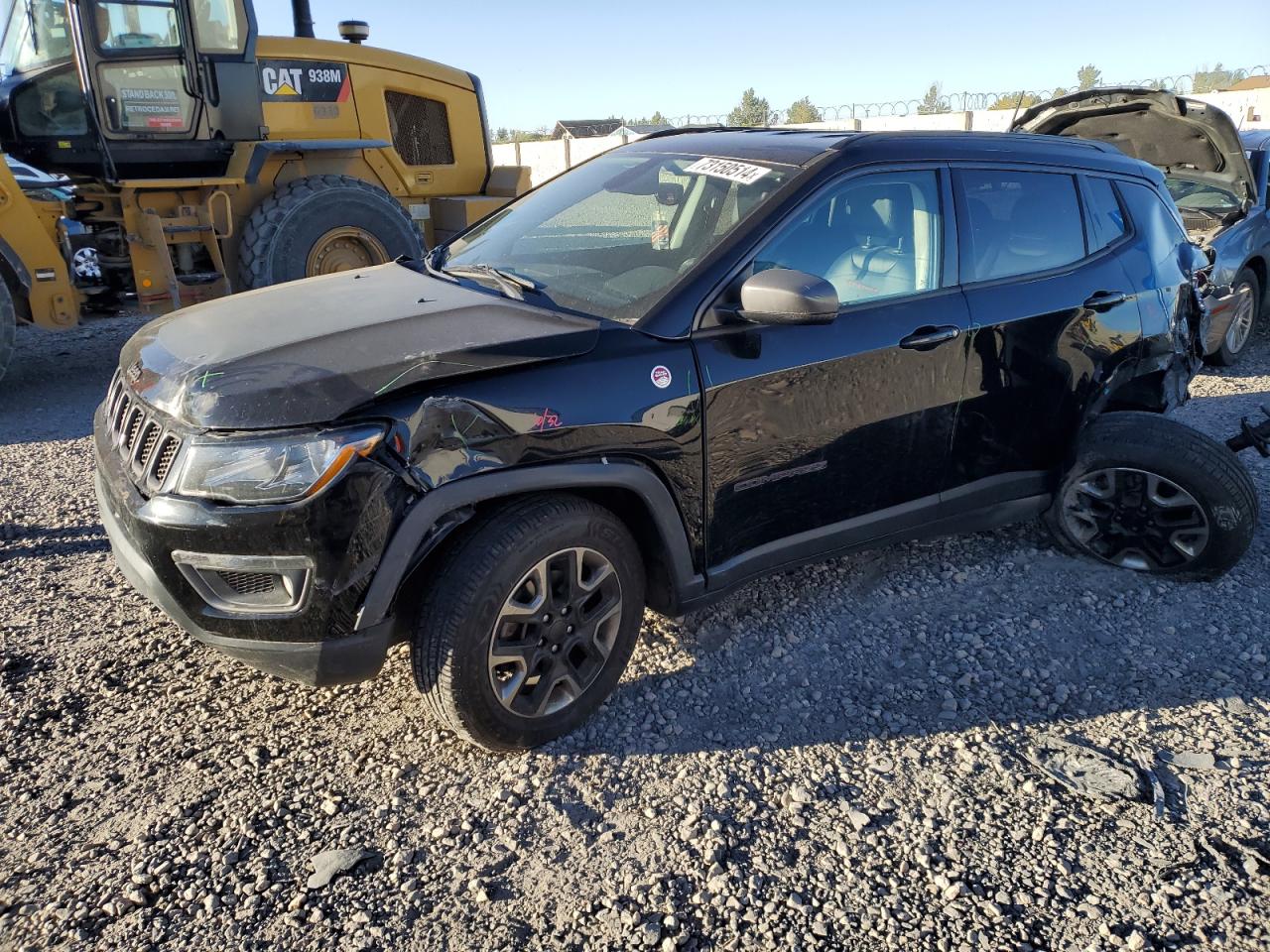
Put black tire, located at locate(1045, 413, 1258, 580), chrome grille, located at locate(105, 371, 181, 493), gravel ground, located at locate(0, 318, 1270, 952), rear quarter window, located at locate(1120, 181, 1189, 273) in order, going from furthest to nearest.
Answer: rear quarter window, located at locate(1120, 181, 1189, 273) → black tire, located at locate(1045, 413, 1258, 580) → chrome grille, located at locate(105, 371, 181, 493) → gravel ground, located at locate(0, 318, 1270, 952)

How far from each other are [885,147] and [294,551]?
2444mm

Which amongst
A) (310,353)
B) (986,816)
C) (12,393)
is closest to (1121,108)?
(986,816)

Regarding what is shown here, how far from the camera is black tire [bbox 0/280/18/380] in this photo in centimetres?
605

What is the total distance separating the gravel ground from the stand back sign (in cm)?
531

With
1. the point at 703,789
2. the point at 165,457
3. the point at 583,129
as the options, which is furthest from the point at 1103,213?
the point at 583,129

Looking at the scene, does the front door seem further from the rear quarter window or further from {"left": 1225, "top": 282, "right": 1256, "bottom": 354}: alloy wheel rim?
{"left": 1225, "top": 282, "right": 1256, "bottom": 354}: alloy wheel rim

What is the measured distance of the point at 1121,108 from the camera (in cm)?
729

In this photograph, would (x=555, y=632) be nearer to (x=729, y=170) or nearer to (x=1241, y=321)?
(x=729, y=170)

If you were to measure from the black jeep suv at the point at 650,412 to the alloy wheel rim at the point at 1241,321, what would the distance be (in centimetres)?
381

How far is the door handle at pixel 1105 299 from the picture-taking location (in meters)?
3.70

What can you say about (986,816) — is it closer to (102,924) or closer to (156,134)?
(102,924)

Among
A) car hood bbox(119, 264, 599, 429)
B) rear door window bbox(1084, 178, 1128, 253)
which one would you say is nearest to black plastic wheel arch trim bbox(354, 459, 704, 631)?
car hood bbox(119, 264, 599, 429)

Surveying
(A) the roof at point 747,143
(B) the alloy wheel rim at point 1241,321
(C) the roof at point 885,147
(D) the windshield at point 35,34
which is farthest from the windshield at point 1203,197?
(D) the windshield at point 35,34

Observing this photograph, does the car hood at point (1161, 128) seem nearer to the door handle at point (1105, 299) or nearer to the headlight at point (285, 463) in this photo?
the door handle at point (1105, 299)
